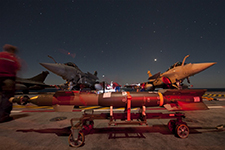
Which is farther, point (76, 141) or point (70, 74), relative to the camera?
point (70, 74)

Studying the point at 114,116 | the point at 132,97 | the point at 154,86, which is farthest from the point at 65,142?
the point at 154,86

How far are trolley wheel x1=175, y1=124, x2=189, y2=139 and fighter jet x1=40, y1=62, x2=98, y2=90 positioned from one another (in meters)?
9.27

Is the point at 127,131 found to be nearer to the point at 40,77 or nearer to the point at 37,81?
the point at 37,81

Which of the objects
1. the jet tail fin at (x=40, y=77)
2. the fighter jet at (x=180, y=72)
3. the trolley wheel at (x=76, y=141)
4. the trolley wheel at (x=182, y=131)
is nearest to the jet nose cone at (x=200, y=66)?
the fighter jet at (x=180, y=72)

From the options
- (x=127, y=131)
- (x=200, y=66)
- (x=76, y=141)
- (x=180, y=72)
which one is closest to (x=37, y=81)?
(x=76, y=141)

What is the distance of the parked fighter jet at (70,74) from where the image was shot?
8253 mm

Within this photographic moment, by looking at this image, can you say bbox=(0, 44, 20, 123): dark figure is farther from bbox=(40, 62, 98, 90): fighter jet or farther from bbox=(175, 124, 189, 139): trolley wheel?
bbox=(175, 124, 189, 139): trolley wheel

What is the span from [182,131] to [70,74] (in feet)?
31.0

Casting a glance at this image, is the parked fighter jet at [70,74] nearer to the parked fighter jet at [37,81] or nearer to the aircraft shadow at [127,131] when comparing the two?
the aircraft shadow at [127,131]

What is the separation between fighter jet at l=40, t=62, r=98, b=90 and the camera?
27.1ft

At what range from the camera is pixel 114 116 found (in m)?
4.01

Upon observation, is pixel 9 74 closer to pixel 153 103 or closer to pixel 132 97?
pixel 132 97

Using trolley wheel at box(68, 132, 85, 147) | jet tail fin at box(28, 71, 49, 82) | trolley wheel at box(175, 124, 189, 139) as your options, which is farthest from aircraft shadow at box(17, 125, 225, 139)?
jet tail fin at box(28, 71, 49, 82)

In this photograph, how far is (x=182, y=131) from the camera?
12.3 feet
